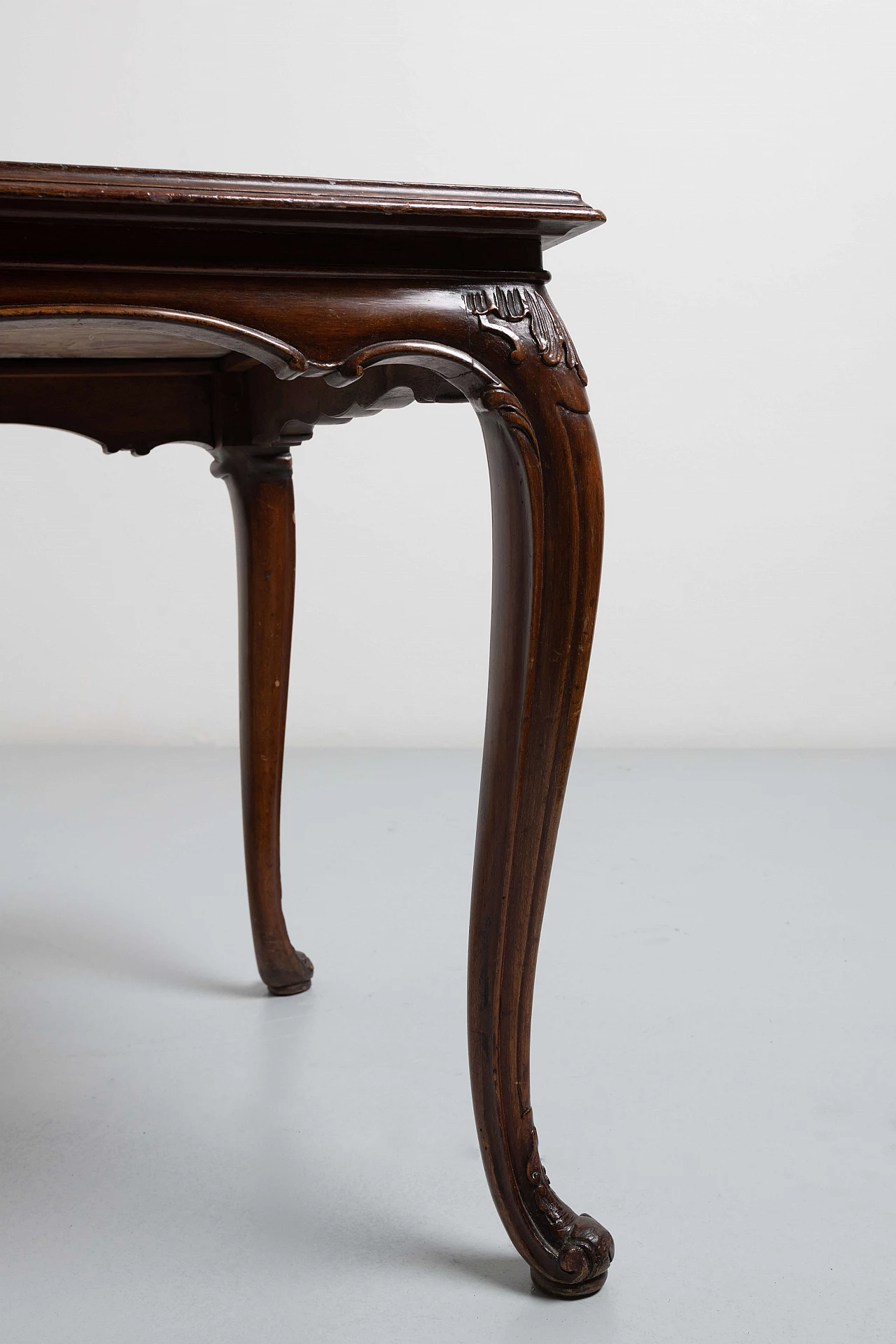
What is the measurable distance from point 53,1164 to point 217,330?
698mm

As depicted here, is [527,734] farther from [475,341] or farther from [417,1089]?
[417,1089]

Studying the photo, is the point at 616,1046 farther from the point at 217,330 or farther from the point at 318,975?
the point at 217,330

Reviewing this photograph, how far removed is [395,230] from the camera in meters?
0.75

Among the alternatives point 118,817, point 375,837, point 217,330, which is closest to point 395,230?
point 217,330

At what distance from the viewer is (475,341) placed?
0.76m

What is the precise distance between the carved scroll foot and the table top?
0.54 metres

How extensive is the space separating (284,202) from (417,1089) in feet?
2.59

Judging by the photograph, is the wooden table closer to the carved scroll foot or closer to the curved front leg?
the curved front leg

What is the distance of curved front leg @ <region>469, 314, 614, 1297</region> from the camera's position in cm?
78

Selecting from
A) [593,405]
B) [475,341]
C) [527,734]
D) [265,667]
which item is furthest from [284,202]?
[593,405]

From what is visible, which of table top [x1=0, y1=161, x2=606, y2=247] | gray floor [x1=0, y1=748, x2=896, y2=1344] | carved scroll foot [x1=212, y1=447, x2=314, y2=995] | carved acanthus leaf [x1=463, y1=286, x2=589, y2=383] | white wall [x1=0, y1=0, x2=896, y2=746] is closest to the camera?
table top [x1=0, y1=161, x2=606, y2=247]

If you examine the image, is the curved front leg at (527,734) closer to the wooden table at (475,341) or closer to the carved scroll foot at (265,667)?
the wooden table at (475,341)

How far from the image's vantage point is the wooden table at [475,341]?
0.69 meters

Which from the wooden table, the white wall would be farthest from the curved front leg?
the white wall
